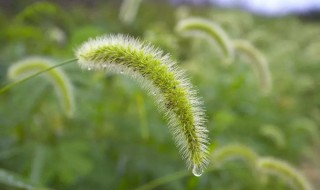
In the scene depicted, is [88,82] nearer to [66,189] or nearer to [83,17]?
[66,189]

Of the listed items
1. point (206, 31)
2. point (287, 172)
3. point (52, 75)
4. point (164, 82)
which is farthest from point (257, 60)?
point (164, 82)

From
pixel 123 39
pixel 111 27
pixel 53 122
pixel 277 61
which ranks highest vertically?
pixel 111 27

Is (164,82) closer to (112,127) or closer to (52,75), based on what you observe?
(52,75)

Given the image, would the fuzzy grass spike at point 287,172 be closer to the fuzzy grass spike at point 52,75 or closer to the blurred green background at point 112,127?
the blurred green background at point 112,127

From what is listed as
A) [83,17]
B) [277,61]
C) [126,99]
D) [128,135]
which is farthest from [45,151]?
[83,17]

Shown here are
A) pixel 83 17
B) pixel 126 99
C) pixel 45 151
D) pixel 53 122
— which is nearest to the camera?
pixel 45 151
